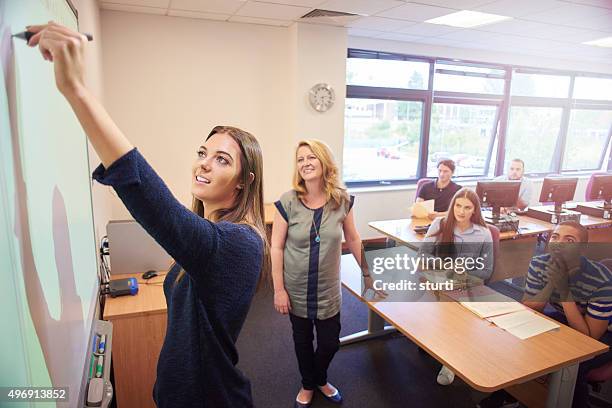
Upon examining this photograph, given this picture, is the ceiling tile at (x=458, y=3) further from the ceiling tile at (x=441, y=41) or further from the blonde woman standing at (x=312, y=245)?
the blonde woman standing at (x=312, y=245)

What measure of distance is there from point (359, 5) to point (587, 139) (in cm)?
618

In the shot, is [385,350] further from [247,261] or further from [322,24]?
[322,24]

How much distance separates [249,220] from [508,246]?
3375 mm

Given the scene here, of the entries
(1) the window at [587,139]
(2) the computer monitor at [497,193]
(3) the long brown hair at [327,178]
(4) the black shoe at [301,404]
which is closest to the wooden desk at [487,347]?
(3) the long brown hair at [327,178]

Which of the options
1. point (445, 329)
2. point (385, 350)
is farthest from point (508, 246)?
point (445, 329)

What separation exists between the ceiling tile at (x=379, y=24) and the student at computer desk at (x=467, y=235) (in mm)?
2256

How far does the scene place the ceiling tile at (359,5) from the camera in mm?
3316

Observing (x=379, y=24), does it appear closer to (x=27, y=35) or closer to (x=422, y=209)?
(x=422, y=209)

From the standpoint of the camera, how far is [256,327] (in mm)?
3201

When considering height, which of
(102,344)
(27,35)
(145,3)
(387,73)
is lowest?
(102,344)

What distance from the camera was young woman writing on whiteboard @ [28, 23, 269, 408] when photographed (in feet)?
1.85

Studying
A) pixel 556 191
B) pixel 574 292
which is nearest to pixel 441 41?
pixel 556 191

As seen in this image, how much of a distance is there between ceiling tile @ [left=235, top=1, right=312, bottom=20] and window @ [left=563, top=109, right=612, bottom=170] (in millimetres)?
5695

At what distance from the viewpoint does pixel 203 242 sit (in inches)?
28.8
